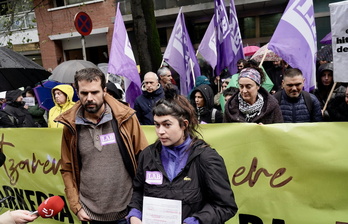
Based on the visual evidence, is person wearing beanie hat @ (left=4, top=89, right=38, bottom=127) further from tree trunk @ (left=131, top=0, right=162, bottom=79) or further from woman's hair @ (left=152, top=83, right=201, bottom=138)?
woman's hair @ (left=152, top=83, right=201, bottom=138)

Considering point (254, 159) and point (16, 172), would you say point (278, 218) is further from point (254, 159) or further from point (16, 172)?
point (16, 172)

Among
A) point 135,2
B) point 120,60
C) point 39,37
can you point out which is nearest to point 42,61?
point 39,37

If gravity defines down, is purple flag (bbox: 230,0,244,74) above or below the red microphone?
above

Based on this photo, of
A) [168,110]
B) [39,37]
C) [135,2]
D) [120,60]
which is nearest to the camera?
[168,110]

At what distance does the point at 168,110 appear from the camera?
1936 mm

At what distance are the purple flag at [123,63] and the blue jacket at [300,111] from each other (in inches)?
111

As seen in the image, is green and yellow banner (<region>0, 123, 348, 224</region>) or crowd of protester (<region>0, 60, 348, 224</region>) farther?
green and yellow banner (<region>0, 123, 348, 224</region>)

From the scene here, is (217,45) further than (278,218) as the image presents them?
Yes

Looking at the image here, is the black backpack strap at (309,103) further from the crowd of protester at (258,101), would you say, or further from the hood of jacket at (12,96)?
the hood of jacket at (12,96)

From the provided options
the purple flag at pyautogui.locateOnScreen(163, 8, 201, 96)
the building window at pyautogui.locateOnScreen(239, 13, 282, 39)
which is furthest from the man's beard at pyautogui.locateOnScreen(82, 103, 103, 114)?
the building window at pyautogui.locateOnScreen(239, 13, 282, 39)

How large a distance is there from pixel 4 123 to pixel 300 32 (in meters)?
4.35

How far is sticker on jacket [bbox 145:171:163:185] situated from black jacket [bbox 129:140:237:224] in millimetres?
22

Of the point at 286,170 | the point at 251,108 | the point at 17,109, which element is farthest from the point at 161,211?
the point at 17,109

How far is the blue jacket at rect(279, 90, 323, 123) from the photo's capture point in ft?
10.4
